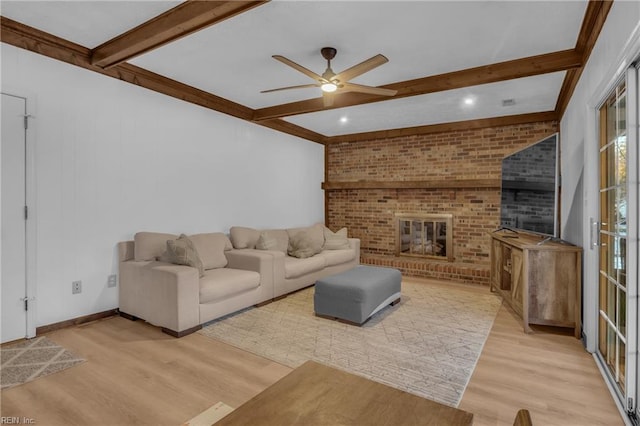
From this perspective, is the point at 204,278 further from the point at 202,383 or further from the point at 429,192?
the point at 429,192

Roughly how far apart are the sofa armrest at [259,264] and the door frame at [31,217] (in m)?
1.86

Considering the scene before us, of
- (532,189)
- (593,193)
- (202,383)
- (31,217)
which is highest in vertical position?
(532,189)

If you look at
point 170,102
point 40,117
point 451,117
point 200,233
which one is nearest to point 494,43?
point 451,117

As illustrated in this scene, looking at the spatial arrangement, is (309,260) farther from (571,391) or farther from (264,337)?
(571,391)

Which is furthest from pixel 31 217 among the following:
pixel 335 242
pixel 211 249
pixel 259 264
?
pixel 335 242

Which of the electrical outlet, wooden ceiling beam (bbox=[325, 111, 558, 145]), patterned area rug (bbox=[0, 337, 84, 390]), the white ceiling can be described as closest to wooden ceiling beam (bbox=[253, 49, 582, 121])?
the white ceiling

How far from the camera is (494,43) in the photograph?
10.0 feet

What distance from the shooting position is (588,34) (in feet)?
9.06

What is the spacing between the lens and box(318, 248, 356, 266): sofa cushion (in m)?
5.16

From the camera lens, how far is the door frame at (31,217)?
118 inches

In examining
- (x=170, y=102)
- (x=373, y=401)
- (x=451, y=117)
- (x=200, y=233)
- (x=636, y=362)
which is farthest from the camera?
(x=451, y=117)

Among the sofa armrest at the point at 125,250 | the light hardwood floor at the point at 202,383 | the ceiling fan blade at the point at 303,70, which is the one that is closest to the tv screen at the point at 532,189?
the light hardwood floor at the point at 202,383

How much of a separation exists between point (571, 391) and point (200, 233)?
13.0 feet

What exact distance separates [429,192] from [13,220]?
18.0ft
